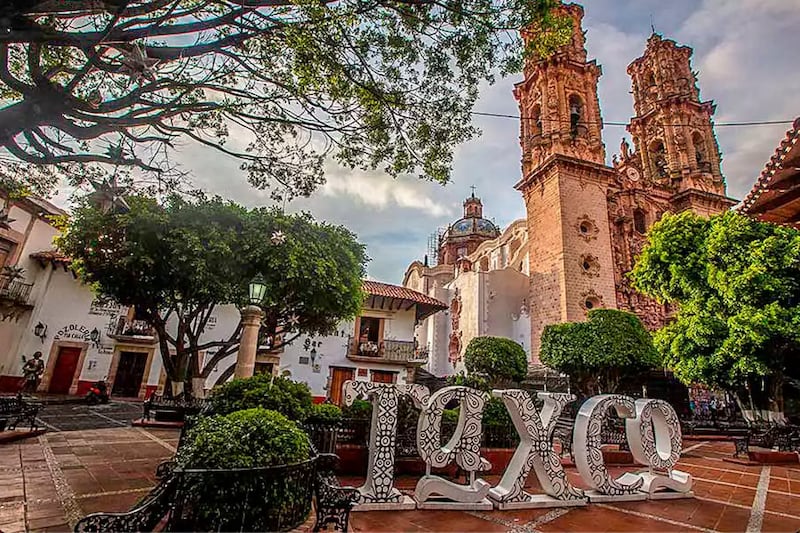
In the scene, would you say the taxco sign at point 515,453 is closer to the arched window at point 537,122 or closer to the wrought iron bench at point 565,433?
the wrought iron bench at point 565,433

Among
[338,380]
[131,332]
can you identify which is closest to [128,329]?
[131,332]

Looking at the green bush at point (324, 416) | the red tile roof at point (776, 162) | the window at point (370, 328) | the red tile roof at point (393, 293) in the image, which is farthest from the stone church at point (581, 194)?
the green bush at point (324, 416)

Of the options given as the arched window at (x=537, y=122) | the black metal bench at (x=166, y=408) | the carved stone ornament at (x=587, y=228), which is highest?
the arched window at (x=537, y=122)

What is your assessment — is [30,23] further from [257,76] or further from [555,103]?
[555,103]

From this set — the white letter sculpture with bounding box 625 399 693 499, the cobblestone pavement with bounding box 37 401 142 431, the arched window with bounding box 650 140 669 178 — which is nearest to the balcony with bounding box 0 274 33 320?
the cobblestone pavement with bounding box 37 401 142 431

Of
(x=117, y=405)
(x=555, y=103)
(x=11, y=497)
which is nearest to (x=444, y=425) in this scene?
(x=11, y=497)

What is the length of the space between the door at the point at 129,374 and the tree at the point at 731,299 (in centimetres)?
2070

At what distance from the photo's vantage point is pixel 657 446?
17.9 ft

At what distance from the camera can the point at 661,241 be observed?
14320 mm

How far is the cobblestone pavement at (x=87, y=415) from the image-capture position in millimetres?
9273

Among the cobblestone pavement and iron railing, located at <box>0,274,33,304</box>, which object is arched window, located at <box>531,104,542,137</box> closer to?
the cobblestone pavement

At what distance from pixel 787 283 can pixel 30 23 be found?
16614mm

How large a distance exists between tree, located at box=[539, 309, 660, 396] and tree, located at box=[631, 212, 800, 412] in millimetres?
983

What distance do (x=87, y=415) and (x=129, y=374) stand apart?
6748mm
